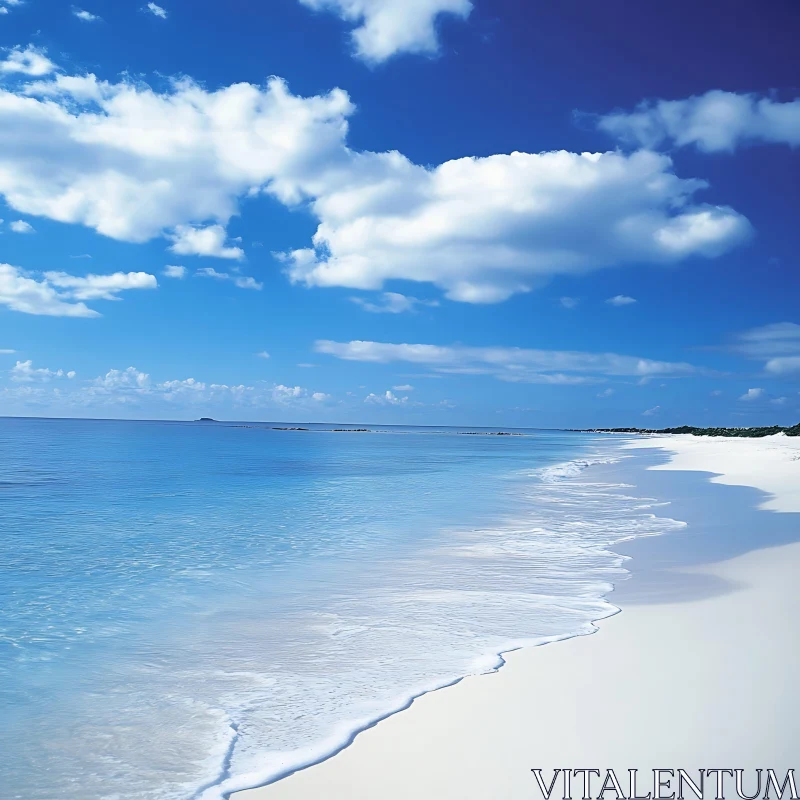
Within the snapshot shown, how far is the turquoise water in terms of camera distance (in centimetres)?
423

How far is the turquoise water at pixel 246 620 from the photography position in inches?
167

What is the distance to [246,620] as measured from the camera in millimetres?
7172

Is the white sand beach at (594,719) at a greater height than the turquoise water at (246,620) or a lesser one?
greater

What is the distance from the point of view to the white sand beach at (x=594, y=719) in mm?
3752

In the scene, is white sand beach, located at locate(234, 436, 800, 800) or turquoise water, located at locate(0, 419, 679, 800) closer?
white sand beach, located at locate(234, 436, 800, 800)

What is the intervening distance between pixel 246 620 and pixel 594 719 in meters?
4.30

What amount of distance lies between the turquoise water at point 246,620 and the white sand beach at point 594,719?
333 millimetres

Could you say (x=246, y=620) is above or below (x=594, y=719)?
below

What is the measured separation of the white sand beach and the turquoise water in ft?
1.09

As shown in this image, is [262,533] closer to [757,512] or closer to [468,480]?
[757,512]

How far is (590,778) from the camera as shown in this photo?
12.2 ft

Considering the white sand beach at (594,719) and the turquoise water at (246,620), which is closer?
the white sand beach at (594,719)

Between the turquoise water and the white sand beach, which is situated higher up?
the white sand beach

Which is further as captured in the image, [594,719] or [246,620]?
[246,620]
